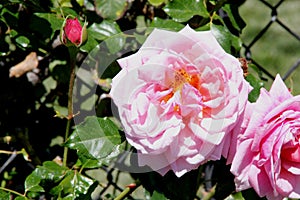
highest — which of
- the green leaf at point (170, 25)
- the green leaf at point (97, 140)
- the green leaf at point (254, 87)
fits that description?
the green leaf at point (170, 25)

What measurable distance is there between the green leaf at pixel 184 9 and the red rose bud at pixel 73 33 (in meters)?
0.20

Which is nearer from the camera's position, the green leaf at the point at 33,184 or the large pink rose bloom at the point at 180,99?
the large pink rose bloom at the point at 180,99

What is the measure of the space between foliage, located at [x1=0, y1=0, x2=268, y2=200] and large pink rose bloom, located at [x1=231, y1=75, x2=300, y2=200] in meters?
0.11

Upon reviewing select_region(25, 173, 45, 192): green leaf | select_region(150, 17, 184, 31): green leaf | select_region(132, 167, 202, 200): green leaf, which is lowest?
select_region(25, 173, 45, 192): green leaf

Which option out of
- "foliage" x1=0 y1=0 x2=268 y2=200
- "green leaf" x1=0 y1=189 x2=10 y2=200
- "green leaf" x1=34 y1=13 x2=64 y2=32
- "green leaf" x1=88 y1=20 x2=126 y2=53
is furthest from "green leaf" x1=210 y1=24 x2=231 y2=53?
"green leaf" x1=0 y1=189 x2=10 y2=200

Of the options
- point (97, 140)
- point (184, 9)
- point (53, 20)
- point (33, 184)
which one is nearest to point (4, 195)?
point (33, 184)

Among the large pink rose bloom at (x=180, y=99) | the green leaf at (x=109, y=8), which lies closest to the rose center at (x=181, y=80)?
the large pink rose bloom at (x=180, y=99)

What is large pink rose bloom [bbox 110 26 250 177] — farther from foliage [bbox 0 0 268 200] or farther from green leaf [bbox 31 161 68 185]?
green leaf [bbox 31 161 68 185]

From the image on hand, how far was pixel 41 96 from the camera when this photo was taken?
149 cm

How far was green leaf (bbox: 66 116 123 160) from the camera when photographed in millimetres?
902

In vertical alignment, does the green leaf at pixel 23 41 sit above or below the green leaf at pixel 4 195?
above

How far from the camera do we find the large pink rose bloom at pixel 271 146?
0.79 meters

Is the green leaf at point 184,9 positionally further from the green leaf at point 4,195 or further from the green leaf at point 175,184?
the green leaf at point 4,195

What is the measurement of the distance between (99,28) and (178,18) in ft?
0.47
